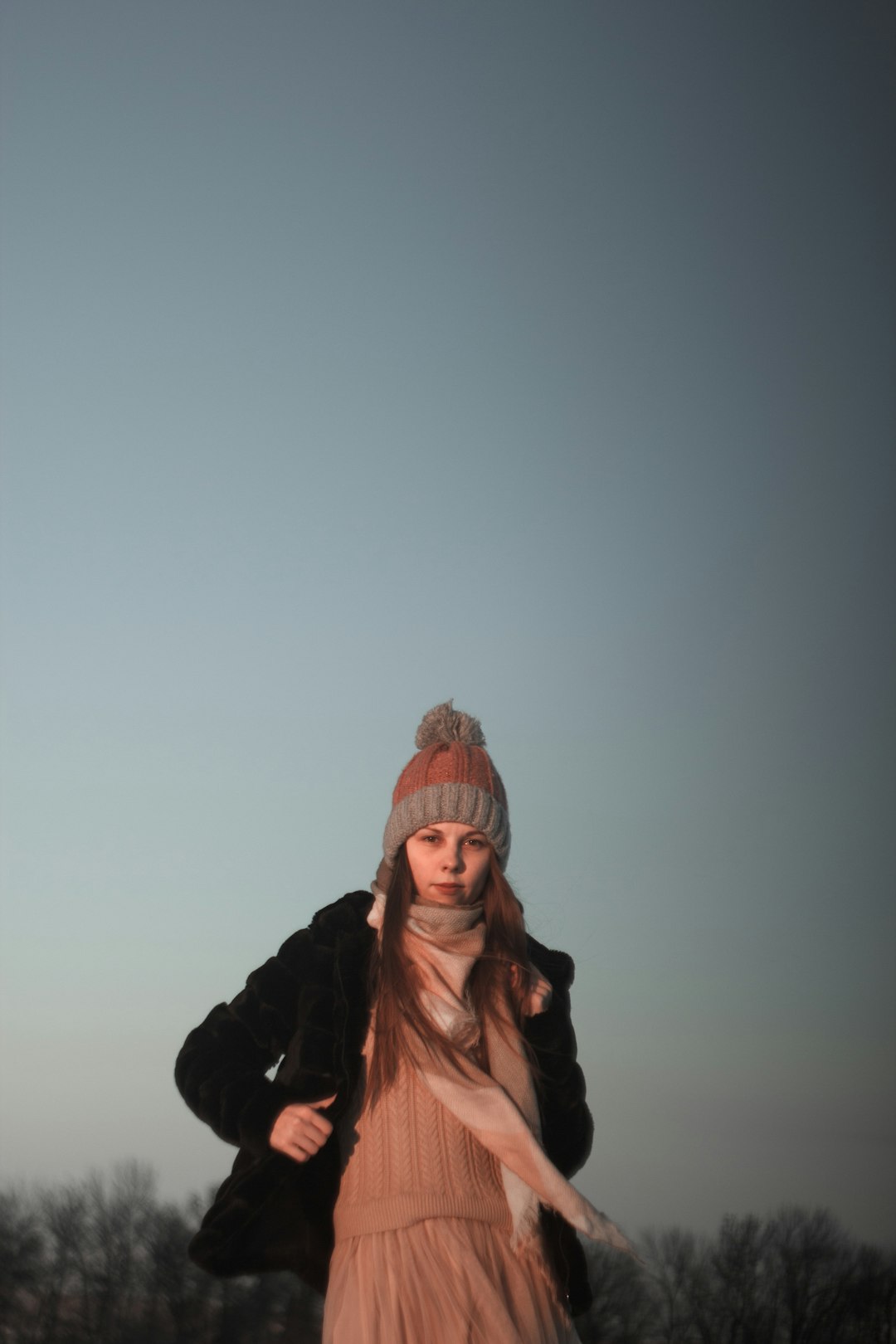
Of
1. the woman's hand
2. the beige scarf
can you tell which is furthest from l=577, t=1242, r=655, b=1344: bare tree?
the woman's hand

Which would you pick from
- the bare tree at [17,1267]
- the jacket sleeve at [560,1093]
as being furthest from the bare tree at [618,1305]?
the jacket sleeve at [560,1093]

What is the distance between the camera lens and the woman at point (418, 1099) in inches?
141

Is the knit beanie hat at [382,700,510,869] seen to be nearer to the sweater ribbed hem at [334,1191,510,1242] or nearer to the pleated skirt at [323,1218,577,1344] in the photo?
the sweater ribbed hem at [334,1191,510,1242]

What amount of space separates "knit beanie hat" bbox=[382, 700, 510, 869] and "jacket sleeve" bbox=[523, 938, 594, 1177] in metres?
0.53

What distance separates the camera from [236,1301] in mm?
23109

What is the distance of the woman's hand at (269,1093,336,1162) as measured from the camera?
12.1ft

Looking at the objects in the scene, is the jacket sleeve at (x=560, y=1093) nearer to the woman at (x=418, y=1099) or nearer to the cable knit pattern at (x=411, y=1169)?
the woman at (x=418, y=1099)

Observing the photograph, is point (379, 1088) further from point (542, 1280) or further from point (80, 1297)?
point (80, 1297)

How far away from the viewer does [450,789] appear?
420 cm

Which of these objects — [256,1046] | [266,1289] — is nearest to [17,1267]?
[266,1289]

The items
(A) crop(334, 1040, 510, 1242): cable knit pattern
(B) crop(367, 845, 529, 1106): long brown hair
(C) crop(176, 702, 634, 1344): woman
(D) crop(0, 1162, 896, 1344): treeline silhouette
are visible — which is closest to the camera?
(C) crop(176, 702, 634, 1344): woman

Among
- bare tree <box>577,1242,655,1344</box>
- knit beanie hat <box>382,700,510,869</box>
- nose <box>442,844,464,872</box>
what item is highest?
bare tree <box>577,1242,655,1344</box>

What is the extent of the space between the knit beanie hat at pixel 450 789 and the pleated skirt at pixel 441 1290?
1.17m

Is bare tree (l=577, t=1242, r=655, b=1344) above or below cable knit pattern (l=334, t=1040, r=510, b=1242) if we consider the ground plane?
above
